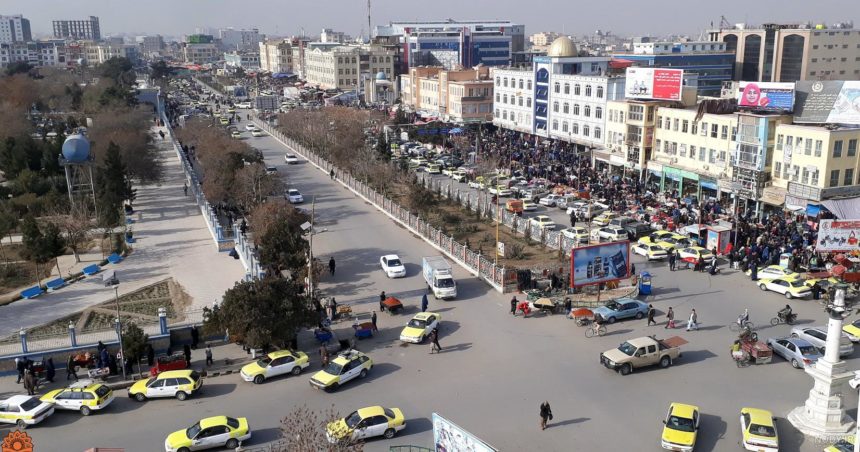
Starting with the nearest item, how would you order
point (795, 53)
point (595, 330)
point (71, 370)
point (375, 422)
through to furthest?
point (375, 422) < point (71, 370) < point (595, 330) < point (795, 53)

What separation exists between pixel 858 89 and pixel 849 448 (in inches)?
1067

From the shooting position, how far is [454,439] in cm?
1333

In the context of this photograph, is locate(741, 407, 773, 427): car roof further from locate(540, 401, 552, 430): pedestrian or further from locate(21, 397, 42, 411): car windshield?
locate(21, 397, 42, 411): car windshield

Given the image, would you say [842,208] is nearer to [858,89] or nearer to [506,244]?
[858,89]

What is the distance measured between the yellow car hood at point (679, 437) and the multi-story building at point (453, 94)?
181 ft

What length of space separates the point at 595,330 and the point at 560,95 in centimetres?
3821

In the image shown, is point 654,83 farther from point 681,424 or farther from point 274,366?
point 274,366

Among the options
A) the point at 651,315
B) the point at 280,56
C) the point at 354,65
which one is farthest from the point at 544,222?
the point at 280,56

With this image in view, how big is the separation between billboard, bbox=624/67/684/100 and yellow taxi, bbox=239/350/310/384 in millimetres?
32933

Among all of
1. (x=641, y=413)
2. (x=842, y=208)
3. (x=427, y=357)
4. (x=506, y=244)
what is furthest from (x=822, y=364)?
(x=842, y=208)

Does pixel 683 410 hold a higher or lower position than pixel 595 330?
A: higher

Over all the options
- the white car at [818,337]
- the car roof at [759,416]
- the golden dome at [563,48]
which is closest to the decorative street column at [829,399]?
the car roof at [759,416]

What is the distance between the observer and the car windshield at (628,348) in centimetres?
2006

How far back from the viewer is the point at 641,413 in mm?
17750
